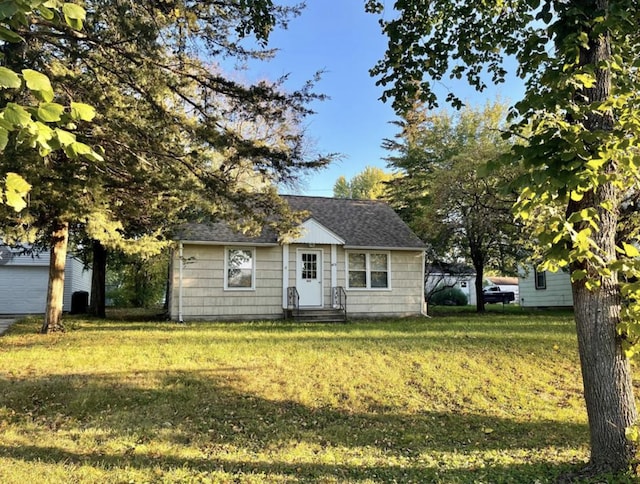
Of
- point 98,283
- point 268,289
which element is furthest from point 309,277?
point 98,283

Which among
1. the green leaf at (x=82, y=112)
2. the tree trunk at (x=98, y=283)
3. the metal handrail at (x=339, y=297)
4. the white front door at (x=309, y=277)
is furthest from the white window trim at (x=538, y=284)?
the green leaf at (x=82, y=112)

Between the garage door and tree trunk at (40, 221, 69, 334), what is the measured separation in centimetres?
895

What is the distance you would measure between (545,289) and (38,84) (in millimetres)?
22602

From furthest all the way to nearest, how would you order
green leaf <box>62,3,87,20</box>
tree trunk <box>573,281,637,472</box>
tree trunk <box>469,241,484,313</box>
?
tree trunk <box>469,241,484,313</box>
tree trunk <box>573,281,637,472</box>
green leaf <box>62,3,87,20</box>

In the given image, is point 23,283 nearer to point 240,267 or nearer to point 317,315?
point 240,267

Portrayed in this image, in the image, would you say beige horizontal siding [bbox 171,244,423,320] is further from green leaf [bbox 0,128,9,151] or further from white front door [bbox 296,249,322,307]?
green leaf [bbox 0,128,9,151]

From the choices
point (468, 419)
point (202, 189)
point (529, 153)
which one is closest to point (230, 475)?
point (468, 419)

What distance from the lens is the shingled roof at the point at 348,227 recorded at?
14.2 meters

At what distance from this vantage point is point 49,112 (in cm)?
189

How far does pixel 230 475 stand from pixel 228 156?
5075 millimetres

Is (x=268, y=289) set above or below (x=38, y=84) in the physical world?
below

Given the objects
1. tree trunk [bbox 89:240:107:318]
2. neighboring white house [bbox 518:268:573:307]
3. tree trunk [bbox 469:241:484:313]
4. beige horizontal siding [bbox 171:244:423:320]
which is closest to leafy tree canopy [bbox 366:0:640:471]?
beige horizontal siding [bbox 171:244:423:320]

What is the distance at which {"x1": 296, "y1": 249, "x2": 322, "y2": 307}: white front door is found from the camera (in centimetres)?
1477

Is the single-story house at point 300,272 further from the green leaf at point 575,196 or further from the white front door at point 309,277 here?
the green leaf at point 575,196
